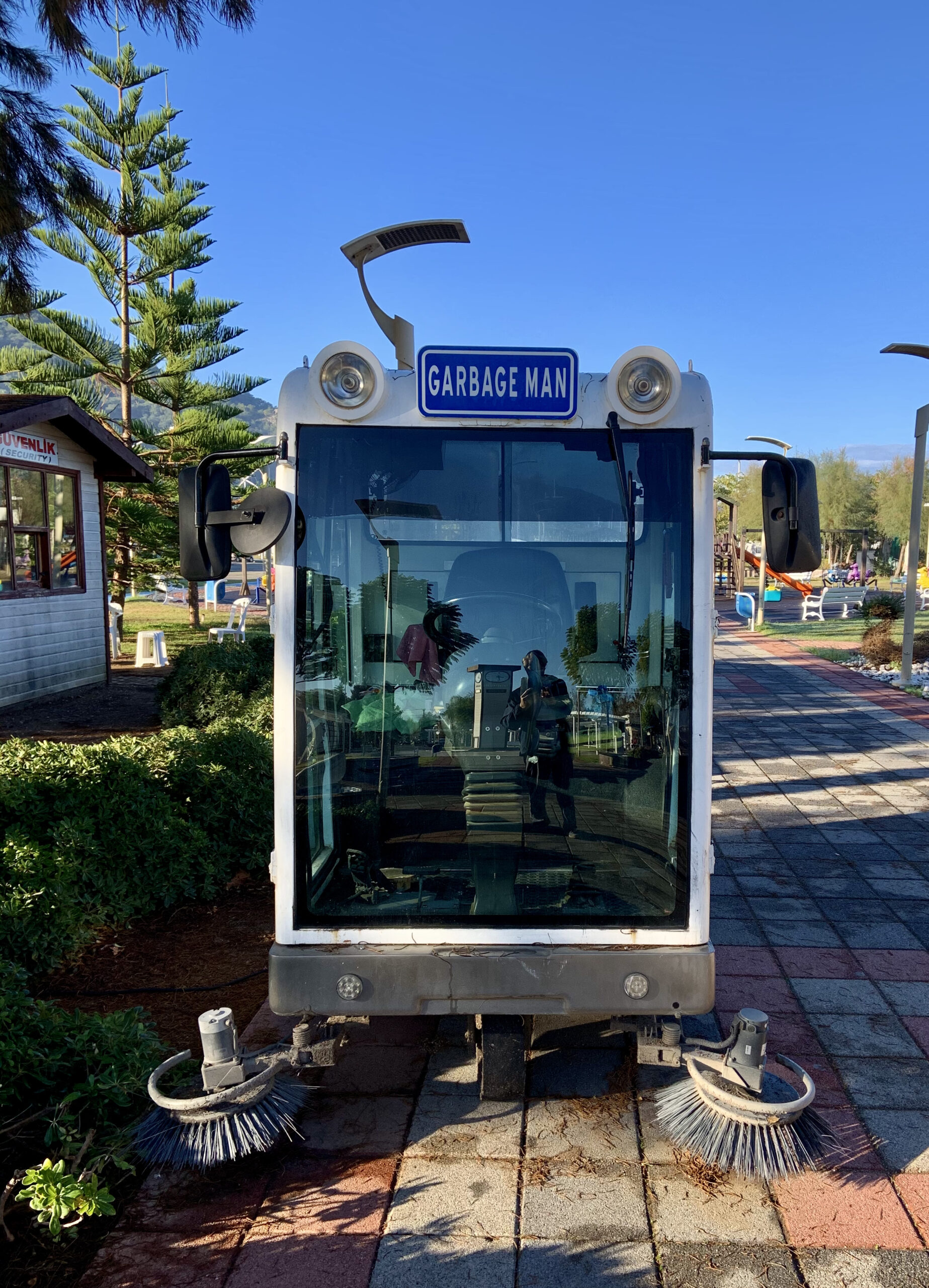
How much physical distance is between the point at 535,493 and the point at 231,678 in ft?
24.1

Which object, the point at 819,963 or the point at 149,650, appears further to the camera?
the point at 149,650

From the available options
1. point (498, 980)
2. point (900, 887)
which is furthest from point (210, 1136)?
Result: point (900, 887)

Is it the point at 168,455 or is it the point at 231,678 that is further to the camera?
the point at 168,455

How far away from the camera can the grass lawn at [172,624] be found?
19922 mm

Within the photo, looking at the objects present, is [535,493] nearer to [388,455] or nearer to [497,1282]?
[388,455]

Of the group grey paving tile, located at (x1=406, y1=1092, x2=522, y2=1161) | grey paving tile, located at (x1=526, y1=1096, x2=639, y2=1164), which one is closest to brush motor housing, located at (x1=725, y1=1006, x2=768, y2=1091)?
grey paving tile, located at (x1=526, y1=1096, x2=639, y2=1164)

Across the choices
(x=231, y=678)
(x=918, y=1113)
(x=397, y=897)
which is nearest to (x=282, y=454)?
(x=397, y=897)

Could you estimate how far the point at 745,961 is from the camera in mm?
4969

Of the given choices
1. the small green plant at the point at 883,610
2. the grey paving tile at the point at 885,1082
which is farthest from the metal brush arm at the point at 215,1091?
the small green plant at the point at 883,610

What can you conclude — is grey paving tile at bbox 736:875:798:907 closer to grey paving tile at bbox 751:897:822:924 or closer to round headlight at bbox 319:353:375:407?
grey paving tile at bbox 751:897:822:924

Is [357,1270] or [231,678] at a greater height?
[231,678]

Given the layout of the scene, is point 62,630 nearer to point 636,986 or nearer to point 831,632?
point 636,986

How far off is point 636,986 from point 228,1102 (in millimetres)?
1386

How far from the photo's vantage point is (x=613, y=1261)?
2.80 meters
